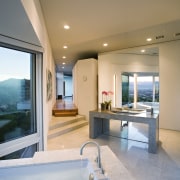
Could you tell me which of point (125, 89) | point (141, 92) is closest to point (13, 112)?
point (125, 89)

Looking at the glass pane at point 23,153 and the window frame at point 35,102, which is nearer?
the window frame at point 35,102

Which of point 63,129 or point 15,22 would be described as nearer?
point 15,22

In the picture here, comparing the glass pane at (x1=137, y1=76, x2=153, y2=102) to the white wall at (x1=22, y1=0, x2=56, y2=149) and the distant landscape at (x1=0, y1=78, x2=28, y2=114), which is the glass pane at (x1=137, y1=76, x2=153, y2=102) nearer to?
the white wall at (x1=22, y1=0, x2=56, y2=149)

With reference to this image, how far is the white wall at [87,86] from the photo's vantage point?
22.3 ft

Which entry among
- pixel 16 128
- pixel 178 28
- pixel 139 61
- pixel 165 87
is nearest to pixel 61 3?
pixel 16 128

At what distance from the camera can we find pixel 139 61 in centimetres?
723

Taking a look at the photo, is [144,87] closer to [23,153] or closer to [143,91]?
[143,91]

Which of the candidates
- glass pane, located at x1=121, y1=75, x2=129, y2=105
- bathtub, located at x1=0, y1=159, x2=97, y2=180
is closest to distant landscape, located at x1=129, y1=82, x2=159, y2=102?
glass pane, located at x1=121, y1=75, x2=129, y2=105

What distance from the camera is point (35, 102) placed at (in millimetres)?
3338

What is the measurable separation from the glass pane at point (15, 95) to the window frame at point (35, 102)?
8 centimetres

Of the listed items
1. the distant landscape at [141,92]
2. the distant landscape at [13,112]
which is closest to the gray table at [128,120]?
the distant landscape at [13,112]

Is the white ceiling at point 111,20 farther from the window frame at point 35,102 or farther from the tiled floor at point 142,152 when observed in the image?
the tiled floor at point 142,152

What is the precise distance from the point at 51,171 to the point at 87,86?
5186 millimetres

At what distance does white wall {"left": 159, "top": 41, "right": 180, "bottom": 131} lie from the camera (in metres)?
5.31
